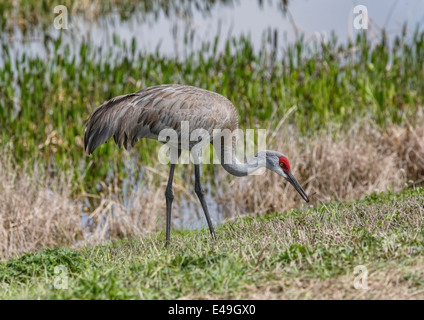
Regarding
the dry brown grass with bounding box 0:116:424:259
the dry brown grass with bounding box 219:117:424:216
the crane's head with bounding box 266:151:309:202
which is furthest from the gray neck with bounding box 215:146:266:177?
the dry brown grass with bounding box 219:117:424:216

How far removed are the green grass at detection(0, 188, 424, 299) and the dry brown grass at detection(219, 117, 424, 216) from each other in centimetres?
322

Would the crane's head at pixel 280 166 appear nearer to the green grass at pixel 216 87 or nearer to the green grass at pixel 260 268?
the green grass at pixel 260 268

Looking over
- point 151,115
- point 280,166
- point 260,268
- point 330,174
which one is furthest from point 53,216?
point 260,268

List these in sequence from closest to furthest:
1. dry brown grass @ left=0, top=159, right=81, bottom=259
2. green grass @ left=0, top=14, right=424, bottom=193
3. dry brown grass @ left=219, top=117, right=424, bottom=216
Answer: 1. dry brown grass @ left=0, top=159, right=81, bottom=259
2. dry brown grass @ left=219, top=117, right=424, bottom=216
3. green grass @ left=0, top=14, right=424, bottom=193

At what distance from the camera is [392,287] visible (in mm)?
4156

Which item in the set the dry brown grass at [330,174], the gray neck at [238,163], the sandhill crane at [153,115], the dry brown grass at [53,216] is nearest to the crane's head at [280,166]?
the gray neck at [238,163]

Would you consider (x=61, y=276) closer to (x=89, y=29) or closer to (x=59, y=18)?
(x=59, y=18)

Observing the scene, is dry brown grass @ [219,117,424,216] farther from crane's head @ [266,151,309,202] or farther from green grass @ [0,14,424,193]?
crane's head @ [266,151,309,202]

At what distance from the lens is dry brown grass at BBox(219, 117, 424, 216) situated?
9.15 meters

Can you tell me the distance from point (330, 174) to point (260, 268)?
4.93 meters

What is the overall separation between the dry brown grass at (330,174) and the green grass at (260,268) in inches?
127

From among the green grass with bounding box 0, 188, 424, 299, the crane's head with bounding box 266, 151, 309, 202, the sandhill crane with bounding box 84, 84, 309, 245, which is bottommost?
the green grass with bounding box 0, 188, 424, 299

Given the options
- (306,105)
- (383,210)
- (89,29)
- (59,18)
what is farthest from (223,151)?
(89,29)

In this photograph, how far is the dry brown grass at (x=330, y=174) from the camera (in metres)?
9.15
